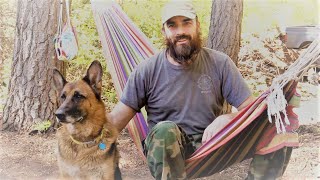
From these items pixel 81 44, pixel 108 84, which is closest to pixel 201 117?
pixel 108 84

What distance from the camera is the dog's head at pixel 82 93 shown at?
2.14 meters

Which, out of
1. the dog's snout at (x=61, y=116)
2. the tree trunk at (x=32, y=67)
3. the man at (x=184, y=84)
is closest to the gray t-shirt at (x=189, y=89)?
the man at (x=184, y=84)

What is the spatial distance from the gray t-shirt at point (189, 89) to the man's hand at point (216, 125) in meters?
0.15

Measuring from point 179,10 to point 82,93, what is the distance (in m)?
0.70

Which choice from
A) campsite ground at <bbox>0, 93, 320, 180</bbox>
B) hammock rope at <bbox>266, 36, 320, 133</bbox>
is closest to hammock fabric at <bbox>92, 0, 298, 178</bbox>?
hammock rope at <bbox>266, 36, 320, 133</bbox>

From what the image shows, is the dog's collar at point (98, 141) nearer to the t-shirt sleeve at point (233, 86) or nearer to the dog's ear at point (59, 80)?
the dog's ear at point (59, 80)

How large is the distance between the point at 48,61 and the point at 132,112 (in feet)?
1.93

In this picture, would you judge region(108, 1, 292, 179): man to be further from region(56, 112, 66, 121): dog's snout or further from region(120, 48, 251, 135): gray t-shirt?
region(56, 112, 66, 121): dog's snout

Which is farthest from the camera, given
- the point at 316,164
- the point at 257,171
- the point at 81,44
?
the point at 316,164

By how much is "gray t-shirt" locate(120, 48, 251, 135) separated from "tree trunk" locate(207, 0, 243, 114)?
0.44 ft

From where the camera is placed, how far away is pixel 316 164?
8.38 feet

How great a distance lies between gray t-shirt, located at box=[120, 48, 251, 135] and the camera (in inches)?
90.1

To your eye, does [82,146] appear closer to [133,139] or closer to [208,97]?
[133,139]

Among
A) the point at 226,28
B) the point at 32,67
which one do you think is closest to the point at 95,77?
the point at 32,67
